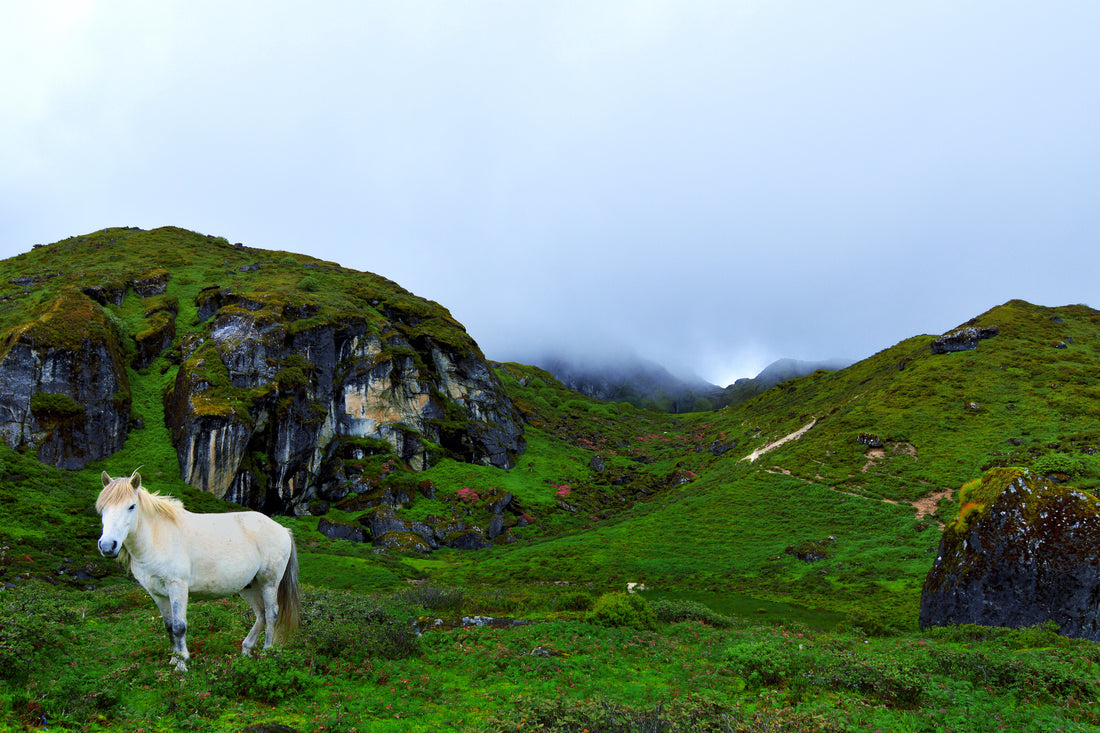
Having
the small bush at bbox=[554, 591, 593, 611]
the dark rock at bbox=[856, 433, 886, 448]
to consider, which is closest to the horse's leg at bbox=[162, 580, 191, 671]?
the small bush at bbox=[554, 591, 593, 611]

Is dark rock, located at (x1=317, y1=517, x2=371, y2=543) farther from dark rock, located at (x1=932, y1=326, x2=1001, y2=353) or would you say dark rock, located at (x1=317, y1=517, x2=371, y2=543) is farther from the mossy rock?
dark rock, located at (x1=932, y1=326, x2=1001, y2=353)

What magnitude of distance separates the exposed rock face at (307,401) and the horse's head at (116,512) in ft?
205

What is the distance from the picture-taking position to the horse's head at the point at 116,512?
30.4 ft

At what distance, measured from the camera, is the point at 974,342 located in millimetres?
91875

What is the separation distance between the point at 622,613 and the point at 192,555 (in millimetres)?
16896

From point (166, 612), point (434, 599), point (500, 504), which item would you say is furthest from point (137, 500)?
point (500, 504)

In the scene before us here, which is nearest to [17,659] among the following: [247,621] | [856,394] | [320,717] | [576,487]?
[320,717]

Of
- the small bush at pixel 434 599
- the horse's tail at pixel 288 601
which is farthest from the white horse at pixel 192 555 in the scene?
the small bush at pixel 434 599

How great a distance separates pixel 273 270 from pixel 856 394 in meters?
130

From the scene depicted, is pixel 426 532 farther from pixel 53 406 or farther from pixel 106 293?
pixel 106 293

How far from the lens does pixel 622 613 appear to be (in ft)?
71.3

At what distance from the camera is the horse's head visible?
927 centimetres

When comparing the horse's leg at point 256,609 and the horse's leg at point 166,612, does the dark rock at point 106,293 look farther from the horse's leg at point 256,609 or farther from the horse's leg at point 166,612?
the horse's leg at point 166,612

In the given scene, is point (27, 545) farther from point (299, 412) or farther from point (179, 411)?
point (299, 412)
